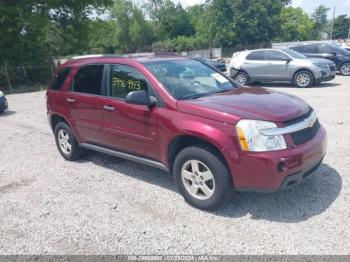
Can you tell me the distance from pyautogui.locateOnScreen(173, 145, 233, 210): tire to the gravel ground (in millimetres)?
159

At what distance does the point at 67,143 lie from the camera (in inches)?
228

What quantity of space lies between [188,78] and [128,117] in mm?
954

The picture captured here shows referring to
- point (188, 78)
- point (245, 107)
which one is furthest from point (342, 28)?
point (245, 107)

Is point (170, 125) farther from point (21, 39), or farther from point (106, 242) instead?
point (21, 39)

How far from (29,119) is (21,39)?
13.3 meters

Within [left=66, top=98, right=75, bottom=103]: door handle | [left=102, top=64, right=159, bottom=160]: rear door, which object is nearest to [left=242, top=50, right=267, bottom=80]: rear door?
[left=66, top=98, right=75, bottom=103]: door handle

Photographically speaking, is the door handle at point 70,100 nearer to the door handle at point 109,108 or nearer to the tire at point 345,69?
the door handle at point 109,108

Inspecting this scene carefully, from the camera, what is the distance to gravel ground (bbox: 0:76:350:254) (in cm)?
321

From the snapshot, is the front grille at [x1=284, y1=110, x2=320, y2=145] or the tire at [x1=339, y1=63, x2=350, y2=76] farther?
the tire at [x1=339, y1=63, x2=350, y2=76]

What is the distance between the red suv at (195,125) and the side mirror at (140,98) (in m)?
0.01

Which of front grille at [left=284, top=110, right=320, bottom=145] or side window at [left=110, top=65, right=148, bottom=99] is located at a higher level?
side window at [left=110, top=65, right=148, bottom=99]

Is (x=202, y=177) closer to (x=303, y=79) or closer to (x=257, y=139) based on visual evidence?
(x=257, y=139)

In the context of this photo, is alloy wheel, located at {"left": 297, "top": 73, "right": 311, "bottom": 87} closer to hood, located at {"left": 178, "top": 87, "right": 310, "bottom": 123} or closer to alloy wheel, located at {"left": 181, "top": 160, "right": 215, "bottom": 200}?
hood, located at {"left": 178, "top": 87, "right": 310, "bottom": 123}

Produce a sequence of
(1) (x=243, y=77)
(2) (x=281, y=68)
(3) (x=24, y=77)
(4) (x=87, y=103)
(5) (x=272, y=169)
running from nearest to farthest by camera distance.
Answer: (5) (x=272, y=169) → (4) (x=87, y=103) → (2) (x=281, y=68) → (1) (x=243, y=77) → (3) (x=24, y=77)
